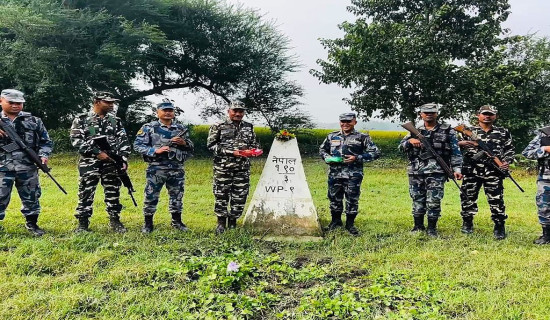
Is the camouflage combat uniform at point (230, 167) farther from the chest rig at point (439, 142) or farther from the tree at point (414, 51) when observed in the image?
the tree at point (414, 51)

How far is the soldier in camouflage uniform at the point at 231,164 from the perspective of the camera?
5758mm

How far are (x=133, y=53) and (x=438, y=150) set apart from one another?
1238 centimetres

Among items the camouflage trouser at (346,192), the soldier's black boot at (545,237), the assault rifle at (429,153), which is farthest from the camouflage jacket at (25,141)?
the soldier's black boot at (545,237)

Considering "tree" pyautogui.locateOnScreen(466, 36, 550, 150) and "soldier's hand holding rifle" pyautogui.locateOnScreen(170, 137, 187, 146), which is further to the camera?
"tree" pyautogui.locateOnScreen(466, 36, 550, 150)

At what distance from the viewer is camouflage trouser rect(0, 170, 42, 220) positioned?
201 inches

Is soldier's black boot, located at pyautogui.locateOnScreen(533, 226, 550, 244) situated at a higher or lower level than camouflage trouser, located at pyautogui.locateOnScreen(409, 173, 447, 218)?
lower

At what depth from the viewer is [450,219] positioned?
7.20 m

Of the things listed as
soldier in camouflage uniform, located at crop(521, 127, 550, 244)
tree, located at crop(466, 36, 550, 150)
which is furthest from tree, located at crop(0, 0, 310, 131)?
soldier in camouflage uniform, located at crop(521, 127, 550, 244)

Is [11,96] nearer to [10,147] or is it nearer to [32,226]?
[10,147]

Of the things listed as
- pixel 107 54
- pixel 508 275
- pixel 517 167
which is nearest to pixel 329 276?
pixel 508 275

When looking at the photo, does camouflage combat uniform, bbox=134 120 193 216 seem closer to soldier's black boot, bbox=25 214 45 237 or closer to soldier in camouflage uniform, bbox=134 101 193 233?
soldier in camouflage uniform, bbox=134 101 193 233

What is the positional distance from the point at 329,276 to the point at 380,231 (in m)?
2.22

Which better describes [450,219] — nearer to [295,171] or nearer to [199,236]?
[295,171]

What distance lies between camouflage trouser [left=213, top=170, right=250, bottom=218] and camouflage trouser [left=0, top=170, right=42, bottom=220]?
2.35m
